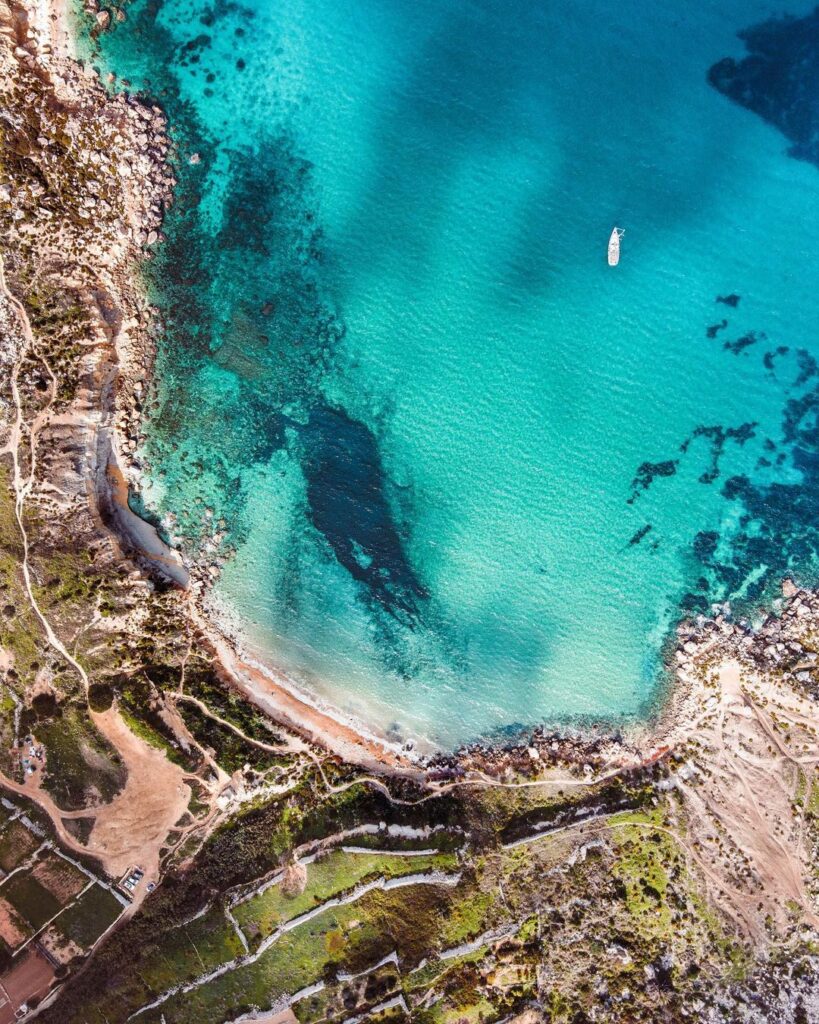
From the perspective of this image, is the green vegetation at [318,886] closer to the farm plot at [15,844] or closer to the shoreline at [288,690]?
the shoreline at [288,690]

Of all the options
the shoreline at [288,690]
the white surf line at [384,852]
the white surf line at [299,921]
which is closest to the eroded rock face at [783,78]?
the shoreline at [288,690]

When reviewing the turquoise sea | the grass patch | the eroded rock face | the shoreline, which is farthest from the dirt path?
the eroded rock face

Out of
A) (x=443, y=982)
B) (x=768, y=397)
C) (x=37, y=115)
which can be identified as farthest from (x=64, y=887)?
(x=768, y=397)

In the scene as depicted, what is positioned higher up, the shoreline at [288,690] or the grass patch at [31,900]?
the shoreline at [288,690]

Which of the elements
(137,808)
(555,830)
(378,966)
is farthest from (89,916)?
(555,830)

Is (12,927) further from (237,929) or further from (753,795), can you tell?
(753,795)

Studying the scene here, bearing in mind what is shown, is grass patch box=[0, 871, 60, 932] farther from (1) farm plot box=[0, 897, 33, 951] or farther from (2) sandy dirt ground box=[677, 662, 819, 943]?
(2) sandy dirt ground box=[677, 662, 819, 943]
